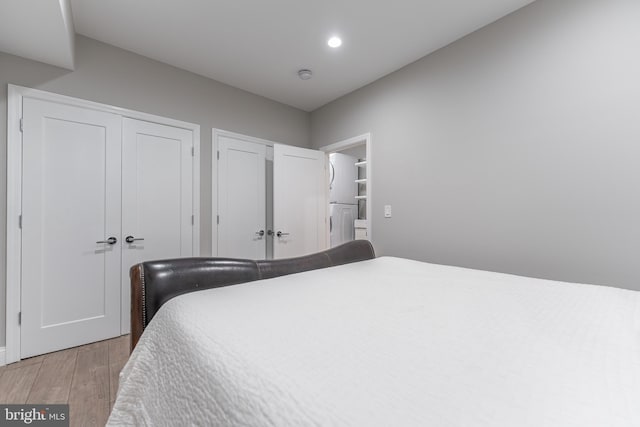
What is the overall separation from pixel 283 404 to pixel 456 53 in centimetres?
279

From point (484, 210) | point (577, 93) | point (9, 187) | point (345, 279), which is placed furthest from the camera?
point (484, 210)

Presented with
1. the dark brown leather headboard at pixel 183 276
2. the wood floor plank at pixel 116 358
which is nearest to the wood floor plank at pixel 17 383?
the wood floor plank at pixel 116 358

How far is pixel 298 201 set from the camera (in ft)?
11.3

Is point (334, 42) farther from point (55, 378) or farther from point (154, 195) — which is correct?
point (55, 378)

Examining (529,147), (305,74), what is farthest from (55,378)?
(529,147)

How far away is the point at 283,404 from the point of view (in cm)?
46

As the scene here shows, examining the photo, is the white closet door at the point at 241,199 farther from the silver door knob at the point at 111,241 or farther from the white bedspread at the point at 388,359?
the white bedspread at the point at 388,359

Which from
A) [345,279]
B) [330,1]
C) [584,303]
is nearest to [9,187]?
[345,279]

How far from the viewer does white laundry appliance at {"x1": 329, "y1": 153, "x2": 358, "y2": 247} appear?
4441mm

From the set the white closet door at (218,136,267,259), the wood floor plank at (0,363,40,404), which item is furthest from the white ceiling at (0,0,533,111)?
the wood floor plank at (0,363,40,404)

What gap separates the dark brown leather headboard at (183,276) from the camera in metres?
1.09

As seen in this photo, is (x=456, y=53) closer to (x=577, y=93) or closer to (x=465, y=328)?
(x=577, y=93)

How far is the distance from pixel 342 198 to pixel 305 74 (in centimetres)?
223

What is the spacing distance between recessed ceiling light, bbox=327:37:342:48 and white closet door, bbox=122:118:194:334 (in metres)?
1.66
